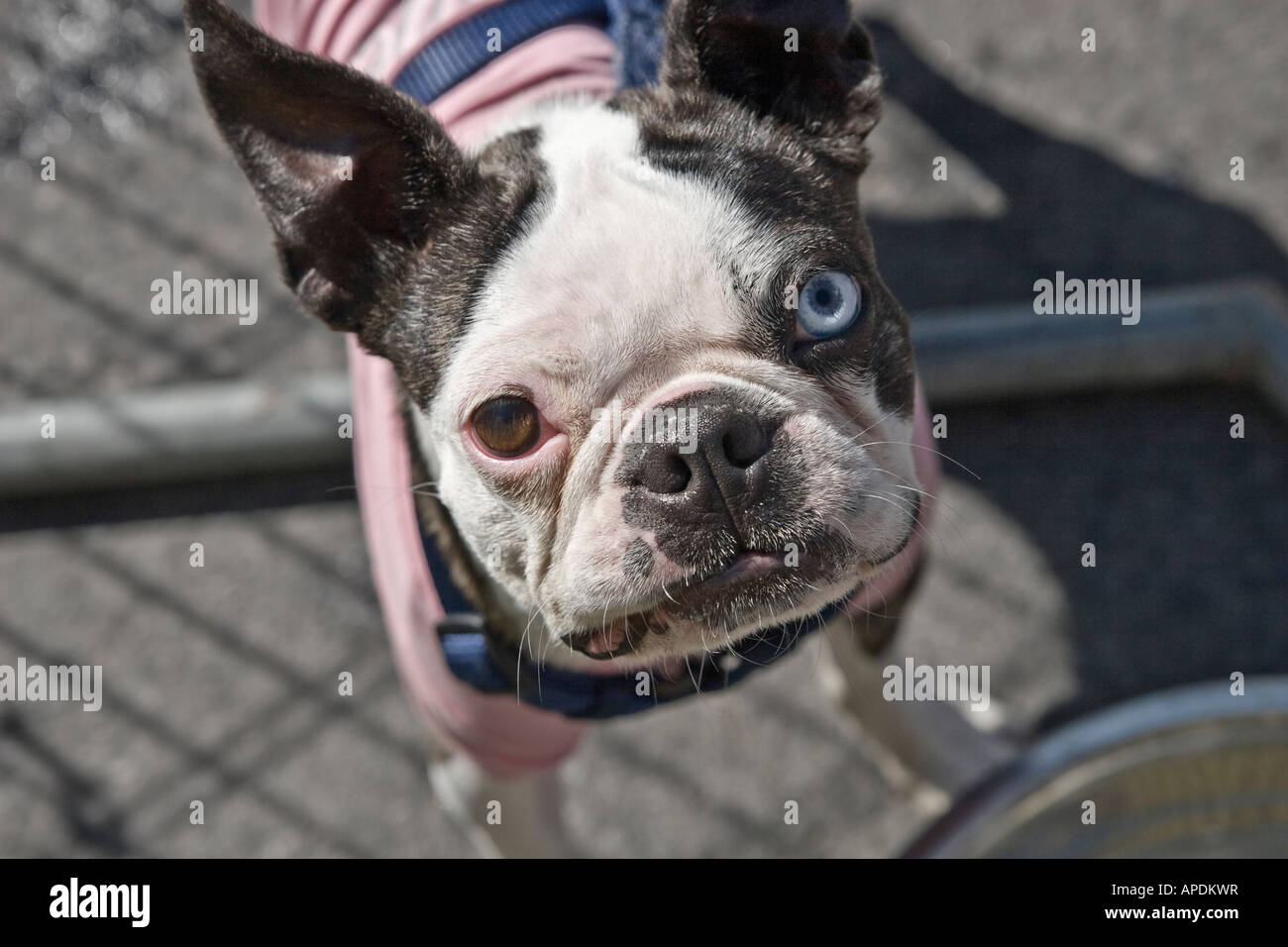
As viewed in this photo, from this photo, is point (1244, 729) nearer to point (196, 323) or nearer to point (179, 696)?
point (179, 696)

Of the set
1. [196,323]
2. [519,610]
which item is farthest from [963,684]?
[196,323]

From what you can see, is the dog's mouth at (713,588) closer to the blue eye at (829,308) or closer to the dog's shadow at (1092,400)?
the blue eye at (829,308)

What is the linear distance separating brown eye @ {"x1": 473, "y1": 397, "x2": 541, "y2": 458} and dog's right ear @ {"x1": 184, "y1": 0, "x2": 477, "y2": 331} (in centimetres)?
37

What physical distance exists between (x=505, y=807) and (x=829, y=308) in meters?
1.50

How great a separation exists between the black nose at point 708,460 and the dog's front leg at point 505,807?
1.15 meters

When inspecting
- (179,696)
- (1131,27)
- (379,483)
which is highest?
(1131,27)

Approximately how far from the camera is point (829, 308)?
Answer: 1.73 metres

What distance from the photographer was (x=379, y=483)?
91.2 inches

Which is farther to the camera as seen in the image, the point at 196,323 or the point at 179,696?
the point at 196,323

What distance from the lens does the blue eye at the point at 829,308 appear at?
172 centimetres

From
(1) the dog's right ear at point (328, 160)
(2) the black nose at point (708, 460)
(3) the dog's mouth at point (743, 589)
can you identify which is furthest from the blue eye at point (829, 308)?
(1) the dog's right ear at point (328, 160)

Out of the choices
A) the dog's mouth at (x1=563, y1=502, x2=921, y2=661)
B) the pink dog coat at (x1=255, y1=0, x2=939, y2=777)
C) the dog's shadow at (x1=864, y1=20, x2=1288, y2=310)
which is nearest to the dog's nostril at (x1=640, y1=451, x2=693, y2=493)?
the dog's mouth at (x1=563, y1=502, x2=921, y2=661)

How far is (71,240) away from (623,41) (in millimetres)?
2785
